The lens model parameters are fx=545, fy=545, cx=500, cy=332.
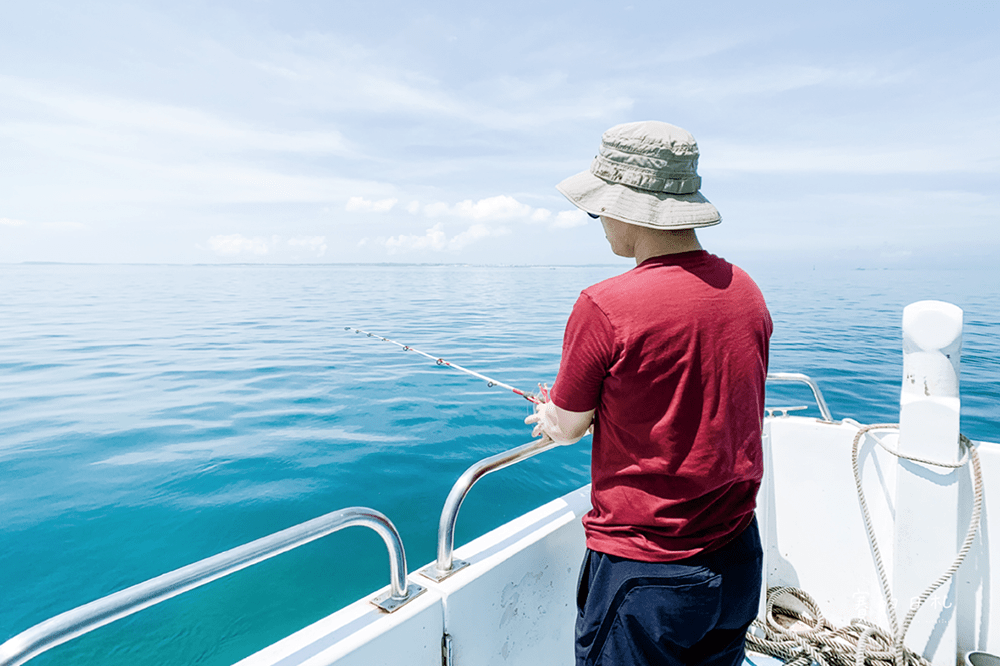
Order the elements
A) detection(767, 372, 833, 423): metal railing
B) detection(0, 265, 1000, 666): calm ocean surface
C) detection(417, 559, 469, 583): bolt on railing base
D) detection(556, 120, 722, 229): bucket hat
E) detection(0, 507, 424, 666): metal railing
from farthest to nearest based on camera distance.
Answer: detection(0, 265, 1000, 666): calm ocean surface < detection(767, 372, 833, 423): metal railing < detection(417, 559, 469, 583): bolt on railing base < detection(556, 120, 722, 229): bucket hat < detection(0, 507, 424, 666): metal railing

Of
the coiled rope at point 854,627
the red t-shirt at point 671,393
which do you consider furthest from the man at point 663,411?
the coiled rope at point 854,627

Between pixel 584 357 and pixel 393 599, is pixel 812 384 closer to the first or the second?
pixel 584 357

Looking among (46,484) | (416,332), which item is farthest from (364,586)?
(416,332)

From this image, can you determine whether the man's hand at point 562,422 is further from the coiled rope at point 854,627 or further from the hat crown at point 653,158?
the coiled rope at point 854,627

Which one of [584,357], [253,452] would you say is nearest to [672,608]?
[584,357]

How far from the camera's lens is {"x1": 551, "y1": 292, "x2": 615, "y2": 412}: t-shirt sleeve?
1.20 metres

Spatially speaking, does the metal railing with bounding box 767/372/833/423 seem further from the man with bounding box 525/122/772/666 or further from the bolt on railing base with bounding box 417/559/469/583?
the bolt on railing base with bounding box 417/559/469/583

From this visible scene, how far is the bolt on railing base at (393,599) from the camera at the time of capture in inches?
60.6

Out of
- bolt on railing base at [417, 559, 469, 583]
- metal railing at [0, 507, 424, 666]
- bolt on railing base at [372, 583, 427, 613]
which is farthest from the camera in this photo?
bolt on railing base at [417, 559, 469, 583]

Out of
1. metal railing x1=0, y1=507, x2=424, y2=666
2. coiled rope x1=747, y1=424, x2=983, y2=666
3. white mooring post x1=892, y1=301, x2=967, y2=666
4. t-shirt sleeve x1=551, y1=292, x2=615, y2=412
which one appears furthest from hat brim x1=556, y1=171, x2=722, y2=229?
coiled rope x1=747, y1=424, x2=983, y2=666

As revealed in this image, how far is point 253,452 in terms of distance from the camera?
571cm

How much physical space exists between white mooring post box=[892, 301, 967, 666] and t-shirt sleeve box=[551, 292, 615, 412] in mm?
1784

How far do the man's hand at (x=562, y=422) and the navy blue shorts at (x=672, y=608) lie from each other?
313mm

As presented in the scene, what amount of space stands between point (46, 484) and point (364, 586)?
3.80 meters
